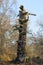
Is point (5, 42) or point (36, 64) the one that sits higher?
point (36, 64)

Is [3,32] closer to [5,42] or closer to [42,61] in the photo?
[5,42]

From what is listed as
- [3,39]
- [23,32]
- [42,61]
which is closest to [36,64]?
[42,61]

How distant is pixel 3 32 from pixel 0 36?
82cm

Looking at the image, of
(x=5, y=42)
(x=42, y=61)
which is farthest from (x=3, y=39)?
(x=42, y=61)

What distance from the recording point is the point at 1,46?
1110 inches

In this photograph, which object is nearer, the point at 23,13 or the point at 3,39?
the point at 23,13

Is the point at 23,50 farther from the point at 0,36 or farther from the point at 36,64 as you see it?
the point at 0,36

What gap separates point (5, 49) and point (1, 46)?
31.0 inches

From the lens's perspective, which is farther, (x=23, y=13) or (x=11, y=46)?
(x=11, y=46)

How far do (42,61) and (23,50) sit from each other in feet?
4.26

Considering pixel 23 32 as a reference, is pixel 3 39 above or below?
below

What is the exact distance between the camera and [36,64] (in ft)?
43.3

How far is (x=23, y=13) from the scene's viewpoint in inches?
535

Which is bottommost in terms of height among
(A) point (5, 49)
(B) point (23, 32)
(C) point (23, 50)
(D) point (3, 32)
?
(A) point (5, 49)
